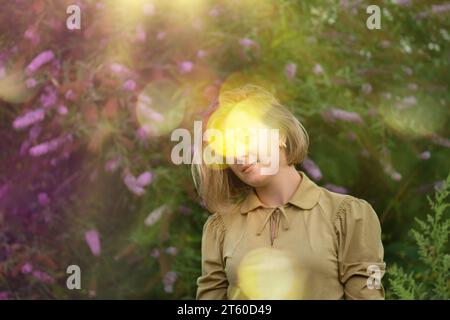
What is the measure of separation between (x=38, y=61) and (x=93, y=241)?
87 cm

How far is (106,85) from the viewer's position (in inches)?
155

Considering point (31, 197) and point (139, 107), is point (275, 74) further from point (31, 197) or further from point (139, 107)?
point (31, 197)

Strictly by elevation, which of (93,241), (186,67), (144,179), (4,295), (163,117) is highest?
(186,67)

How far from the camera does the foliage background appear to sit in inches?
155

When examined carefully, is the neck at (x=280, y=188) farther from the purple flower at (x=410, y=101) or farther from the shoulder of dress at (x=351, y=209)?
the purple flower at (x=410, y=101)

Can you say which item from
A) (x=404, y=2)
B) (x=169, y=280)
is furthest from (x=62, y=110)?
(x=404, y=2)

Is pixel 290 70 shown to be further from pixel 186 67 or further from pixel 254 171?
pixel 254 171

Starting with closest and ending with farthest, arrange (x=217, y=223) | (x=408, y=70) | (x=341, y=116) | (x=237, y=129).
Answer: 1. (x=237, y=129)
2. (x=217, y=223)
3. (x=341, y=116)
4. (x=408, y=70)

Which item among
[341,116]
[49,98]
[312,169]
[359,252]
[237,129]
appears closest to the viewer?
[359,252]

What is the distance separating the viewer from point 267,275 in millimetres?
2475

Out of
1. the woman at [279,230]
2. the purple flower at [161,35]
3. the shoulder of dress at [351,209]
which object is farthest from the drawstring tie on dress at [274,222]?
the purple flower at [161,35]

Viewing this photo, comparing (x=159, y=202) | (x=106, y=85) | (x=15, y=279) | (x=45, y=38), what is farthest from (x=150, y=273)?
(x=45, y=38)
